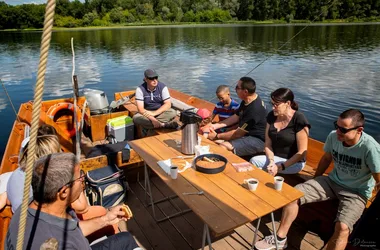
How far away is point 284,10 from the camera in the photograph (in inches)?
2153

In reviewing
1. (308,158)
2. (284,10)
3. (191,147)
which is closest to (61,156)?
(191,147)

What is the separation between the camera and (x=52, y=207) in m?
1.42

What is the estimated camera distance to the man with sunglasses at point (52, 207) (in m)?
1.34

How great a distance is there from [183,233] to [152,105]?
241cm

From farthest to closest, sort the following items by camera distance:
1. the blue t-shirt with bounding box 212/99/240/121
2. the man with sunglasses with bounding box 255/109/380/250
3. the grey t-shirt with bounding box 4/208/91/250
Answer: the blue t-shirt with bounding box 212/99/240/121
the man with sunglasses with bounding box 255/109/380/250
the grey t-shirt with bounding box 4/208/91/250

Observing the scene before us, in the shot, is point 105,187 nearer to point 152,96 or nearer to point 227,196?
point 227,196

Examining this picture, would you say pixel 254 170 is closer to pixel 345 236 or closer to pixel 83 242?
Result: pixel 345 236

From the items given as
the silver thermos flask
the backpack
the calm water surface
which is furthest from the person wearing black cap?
the calm water surface

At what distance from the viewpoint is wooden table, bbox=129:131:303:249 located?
1806 mm

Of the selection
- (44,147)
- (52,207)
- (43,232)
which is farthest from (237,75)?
(43,232)

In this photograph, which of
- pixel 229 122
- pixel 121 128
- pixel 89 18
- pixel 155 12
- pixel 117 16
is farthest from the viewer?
pixel 155 12

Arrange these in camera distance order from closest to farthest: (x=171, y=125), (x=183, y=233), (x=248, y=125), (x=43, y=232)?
(x=43, y=232)
(x=183, y=233)
(x=248, y=125)
(x=171, y=125)

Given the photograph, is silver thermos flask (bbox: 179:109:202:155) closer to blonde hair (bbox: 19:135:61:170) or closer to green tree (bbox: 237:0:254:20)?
blonde hair (bbox: 19:135:61:170)

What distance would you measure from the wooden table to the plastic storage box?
248 cm
